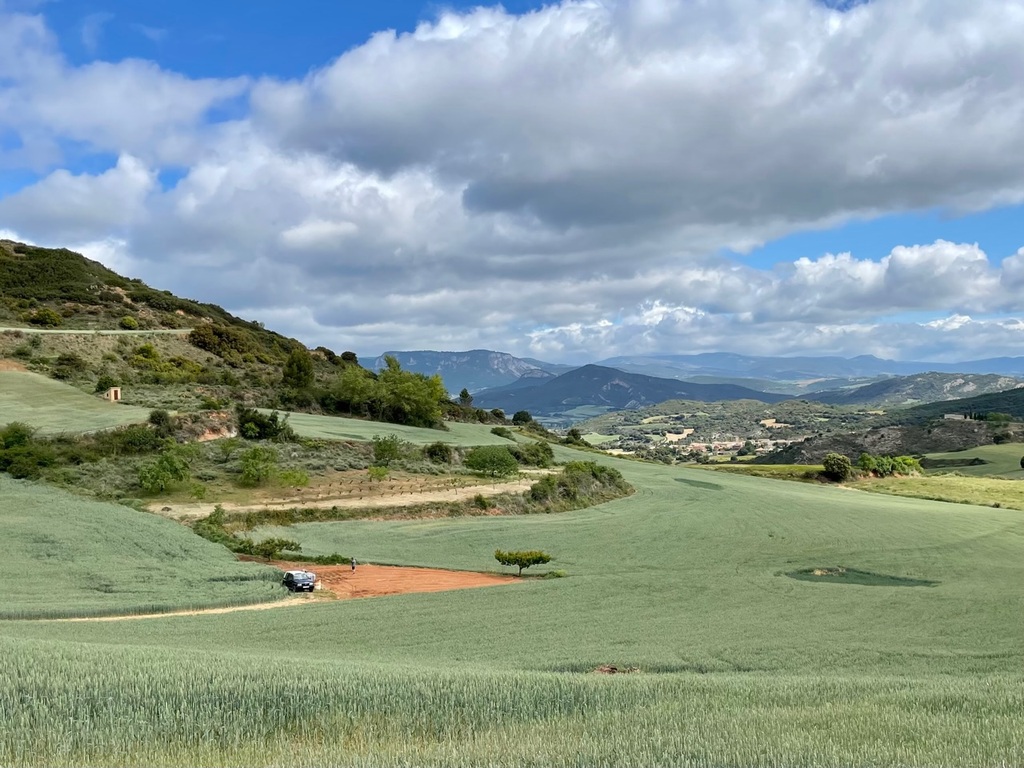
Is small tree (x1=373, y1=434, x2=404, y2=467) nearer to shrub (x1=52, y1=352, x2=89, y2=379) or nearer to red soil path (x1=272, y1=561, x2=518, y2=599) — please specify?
red soil path (x1=272, y1=561, x2=518, y2=599)

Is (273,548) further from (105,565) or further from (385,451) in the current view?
(385,451)

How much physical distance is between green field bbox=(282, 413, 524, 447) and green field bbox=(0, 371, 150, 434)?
49.7 feet

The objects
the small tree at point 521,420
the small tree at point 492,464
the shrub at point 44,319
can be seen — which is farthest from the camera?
the small tree at point 521,420

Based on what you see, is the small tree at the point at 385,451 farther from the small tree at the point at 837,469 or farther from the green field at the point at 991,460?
the green field at the point at 991,460

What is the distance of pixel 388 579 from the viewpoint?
34500mm

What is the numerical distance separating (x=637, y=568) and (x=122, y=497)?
1323 inches

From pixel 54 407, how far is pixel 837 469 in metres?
82.0

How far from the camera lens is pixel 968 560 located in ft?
129

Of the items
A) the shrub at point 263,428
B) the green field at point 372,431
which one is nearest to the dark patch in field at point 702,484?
the green field at point 372,431

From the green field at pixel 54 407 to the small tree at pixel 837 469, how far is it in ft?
241

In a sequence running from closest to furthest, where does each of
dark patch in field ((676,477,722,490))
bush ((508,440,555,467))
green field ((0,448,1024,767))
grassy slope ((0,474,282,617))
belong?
green field ((0,448,1024,767))
grassy slope ((0,474,282,617))
dark patch in field ((676,477,722,490))
bush ((508,440,555,467))

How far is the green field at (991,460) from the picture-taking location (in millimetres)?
94375

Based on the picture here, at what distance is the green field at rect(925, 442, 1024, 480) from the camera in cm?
9438

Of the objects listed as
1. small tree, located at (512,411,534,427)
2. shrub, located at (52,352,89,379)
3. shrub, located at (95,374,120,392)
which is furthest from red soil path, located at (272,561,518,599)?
small tree, located at (512,411,534,427)
